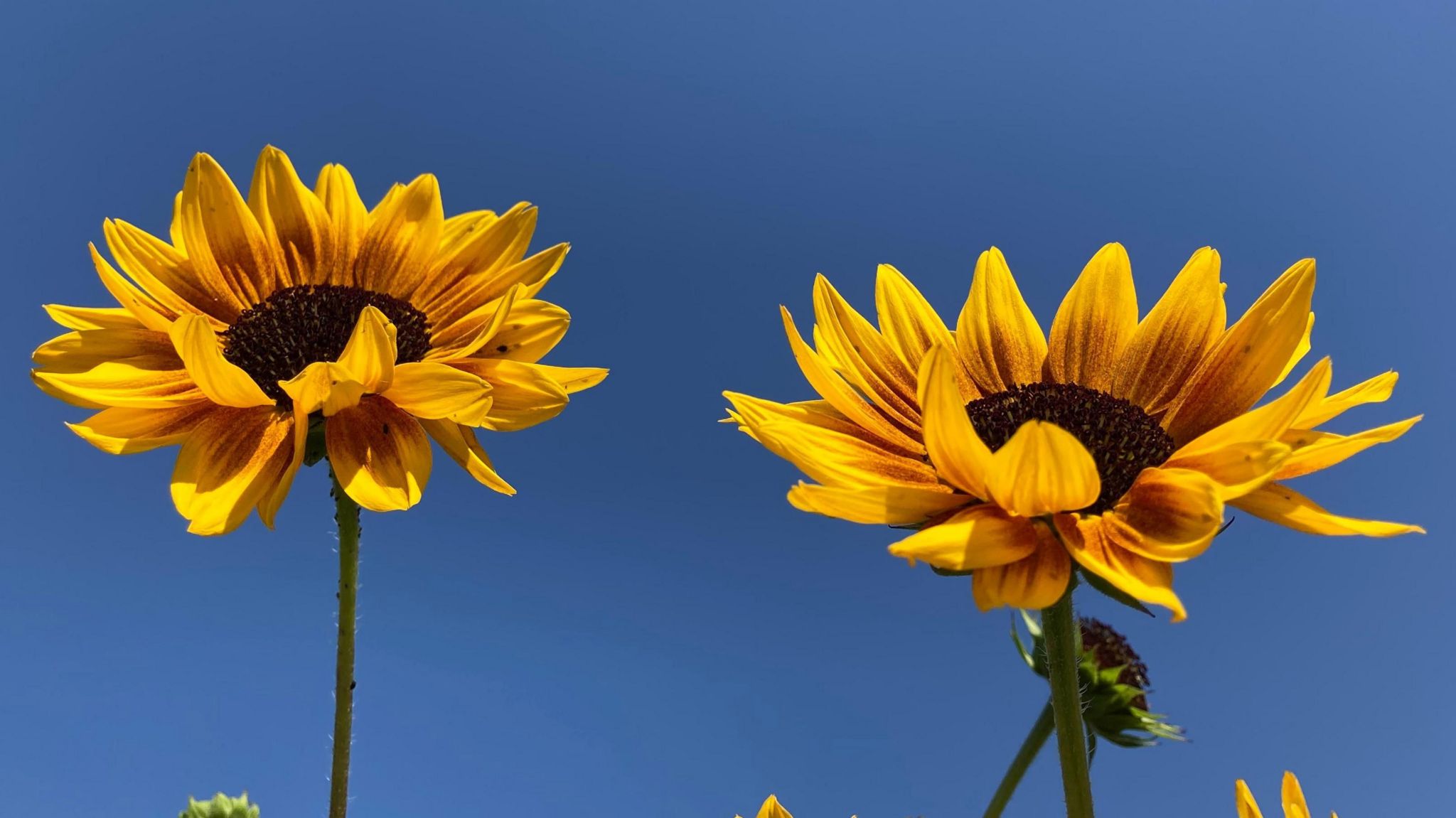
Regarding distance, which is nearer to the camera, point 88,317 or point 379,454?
point 379,454

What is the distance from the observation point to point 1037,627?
4344 mm

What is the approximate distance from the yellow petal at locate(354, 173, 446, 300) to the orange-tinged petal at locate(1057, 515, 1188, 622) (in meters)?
2.69

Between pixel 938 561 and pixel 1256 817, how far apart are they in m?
1.48

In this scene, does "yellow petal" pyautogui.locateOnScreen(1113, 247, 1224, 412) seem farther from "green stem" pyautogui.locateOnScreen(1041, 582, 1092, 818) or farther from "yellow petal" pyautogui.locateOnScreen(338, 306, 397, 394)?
"yellow petal" pyautogui.locateOnScreen(338, 306, 397, 394)

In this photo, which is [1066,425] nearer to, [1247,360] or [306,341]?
[1247,360]

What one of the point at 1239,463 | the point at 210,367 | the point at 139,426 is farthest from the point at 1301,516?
the point at 139,426

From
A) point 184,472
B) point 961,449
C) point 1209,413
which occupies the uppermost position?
point 184,472

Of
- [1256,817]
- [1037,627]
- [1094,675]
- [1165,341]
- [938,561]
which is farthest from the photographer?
[1094,675]

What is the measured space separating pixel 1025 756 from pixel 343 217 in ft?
10.7

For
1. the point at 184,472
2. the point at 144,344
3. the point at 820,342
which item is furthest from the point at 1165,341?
the point at 144,344

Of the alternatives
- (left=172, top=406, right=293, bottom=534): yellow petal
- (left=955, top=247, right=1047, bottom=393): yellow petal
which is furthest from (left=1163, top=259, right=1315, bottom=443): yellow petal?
(left=172, top=406, right=293, bottom=534): yellow petal

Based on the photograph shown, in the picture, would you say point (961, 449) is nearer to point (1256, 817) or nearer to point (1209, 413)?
point (1209, 413)

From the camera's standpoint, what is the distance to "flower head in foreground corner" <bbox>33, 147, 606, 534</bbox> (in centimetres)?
257

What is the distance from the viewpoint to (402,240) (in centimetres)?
381
